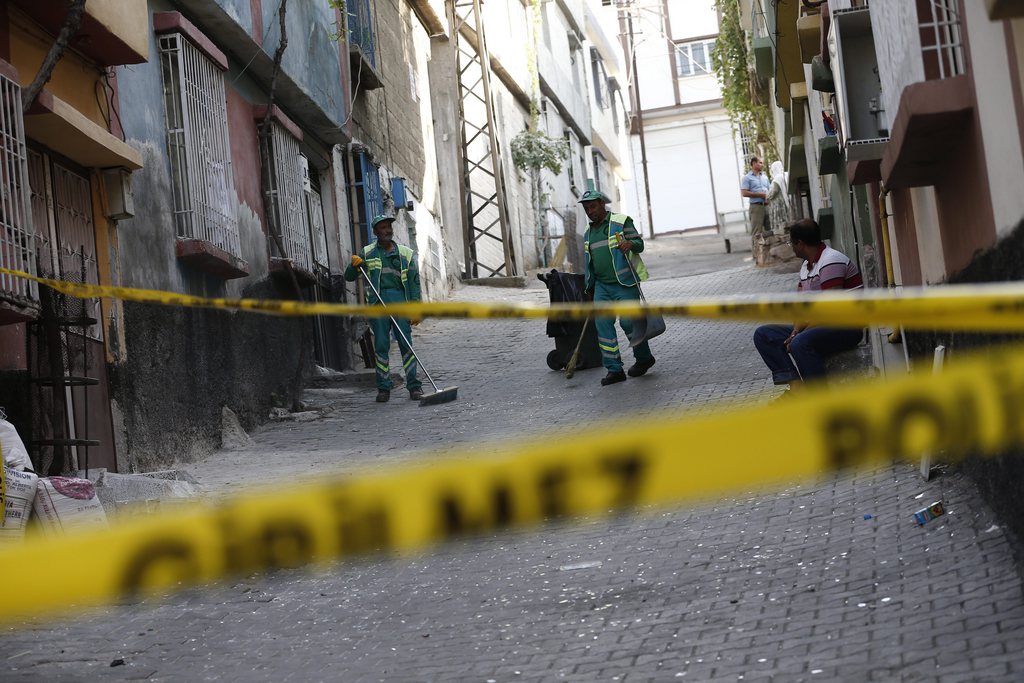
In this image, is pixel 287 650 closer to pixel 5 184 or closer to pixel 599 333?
pixel 5 184

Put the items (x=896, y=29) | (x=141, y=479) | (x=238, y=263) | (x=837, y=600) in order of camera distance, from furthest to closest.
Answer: (x=238, y=263) → (x=141, y=479) → (x=896, y=29) → (x=837, y=600)

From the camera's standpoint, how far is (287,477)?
927 cm

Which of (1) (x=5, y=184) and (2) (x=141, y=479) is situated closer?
(1) (x=5, y=184)

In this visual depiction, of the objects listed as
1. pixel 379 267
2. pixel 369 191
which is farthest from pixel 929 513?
pixel 369 191

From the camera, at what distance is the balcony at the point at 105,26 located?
27.9ft

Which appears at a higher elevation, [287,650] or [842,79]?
[842,79]

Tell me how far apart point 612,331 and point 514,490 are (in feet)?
34.7

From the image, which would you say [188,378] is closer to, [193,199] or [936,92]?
[193,199]

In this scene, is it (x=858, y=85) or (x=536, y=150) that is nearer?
(x=858, y=85)

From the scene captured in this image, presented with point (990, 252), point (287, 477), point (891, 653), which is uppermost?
point (990, 252)

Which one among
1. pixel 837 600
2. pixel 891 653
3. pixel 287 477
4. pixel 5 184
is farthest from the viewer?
pixel 287 477

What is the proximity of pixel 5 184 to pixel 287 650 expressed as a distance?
11.1ft

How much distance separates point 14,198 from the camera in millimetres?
7605

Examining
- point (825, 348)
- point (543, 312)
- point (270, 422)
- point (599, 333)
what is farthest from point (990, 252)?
point (270, 422)
